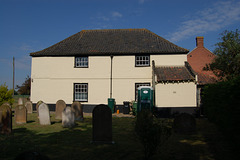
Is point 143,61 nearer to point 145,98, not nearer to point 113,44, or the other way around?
point 113,44

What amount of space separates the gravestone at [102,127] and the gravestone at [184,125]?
3944 millimetres

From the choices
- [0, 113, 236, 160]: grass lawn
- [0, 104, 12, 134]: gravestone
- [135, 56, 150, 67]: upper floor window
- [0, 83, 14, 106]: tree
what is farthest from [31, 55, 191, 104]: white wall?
[0, 113, 236, 160]: grass lawn

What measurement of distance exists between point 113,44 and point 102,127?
1563 centimetres

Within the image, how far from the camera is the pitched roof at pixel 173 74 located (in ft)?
55.2

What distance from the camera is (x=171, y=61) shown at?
20281mm

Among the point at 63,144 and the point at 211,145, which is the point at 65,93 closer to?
the point at 63,144

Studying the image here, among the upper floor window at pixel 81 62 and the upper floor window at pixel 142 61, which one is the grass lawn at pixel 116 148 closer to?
the upper floor window at pixel 142 61

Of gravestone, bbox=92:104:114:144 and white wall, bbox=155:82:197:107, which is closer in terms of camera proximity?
gravestone, bbox=92:104:114:144

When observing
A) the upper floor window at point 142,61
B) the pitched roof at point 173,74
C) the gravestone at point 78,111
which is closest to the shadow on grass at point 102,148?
the gravestone at point 78,111

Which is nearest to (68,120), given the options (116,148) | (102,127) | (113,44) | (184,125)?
(102,127)

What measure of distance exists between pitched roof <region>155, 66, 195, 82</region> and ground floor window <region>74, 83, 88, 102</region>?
7842mm

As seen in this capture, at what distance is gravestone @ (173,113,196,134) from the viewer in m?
9.91

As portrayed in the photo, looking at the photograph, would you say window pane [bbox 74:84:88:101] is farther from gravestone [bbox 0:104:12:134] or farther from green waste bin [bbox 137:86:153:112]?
gravestone [bbox 0:104:12:134]

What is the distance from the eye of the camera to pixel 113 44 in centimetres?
2230
